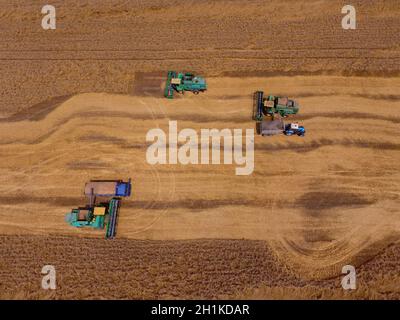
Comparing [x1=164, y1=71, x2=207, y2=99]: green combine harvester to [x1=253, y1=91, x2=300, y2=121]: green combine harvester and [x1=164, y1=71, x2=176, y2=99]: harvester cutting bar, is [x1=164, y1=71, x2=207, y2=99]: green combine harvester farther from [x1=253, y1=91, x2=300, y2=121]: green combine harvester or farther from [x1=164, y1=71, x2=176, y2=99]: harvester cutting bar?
[x1=253, y1=91, x2=300, y2=121]: green combine harvester

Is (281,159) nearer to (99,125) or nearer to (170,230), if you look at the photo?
(170,230)

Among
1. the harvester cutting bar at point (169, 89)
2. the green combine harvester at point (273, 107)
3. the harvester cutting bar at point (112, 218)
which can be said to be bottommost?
the harvester cutting bar at point (112, 218)

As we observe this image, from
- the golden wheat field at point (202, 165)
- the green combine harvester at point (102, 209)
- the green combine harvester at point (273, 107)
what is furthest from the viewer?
the green combine harvester at point (273, 107)

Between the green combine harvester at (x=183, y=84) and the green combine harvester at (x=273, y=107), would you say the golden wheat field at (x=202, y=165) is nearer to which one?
the green combine harvester at (x=183, y=84)

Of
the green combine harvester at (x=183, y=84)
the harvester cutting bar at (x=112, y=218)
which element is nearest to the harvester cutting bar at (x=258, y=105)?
the green combine harvester at (x=183, y=84)

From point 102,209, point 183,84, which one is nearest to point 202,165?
point 183,84

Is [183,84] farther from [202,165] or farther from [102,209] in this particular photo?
[102,209]

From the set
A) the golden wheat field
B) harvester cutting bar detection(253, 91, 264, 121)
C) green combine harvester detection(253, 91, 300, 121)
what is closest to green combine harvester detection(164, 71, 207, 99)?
the golden wheat field
